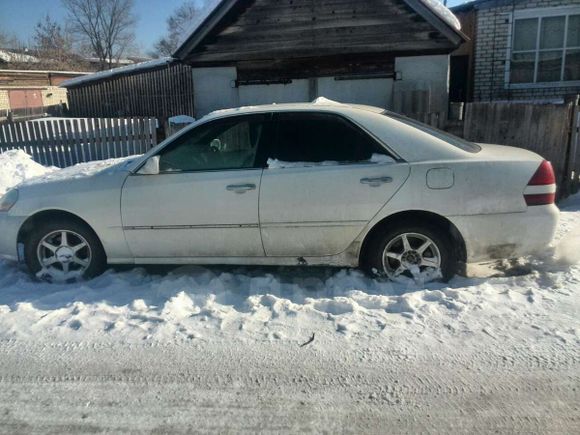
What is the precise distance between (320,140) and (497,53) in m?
11.4

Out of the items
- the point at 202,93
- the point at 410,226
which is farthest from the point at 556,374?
the point at 202,93

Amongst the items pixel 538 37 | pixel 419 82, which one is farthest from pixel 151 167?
pixel 538 37

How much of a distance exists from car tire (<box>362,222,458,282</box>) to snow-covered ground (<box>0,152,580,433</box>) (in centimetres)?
12

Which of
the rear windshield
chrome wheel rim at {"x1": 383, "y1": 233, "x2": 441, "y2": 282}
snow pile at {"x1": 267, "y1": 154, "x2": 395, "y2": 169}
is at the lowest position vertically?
chrome wheel rim at {"x1": 383, "y1": 233, "x2": 441, "y2": 282}

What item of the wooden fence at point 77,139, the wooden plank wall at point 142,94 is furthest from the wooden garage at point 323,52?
the wooden plank wall at point 142,94

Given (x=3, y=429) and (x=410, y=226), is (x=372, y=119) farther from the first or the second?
(x=3, y=429)

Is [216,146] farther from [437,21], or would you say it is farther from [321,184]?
[437,21]

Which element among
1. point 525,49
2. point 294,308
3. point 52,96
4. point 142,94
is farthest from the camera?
point 52,96

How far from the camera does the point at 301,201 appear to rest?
12.7 feet

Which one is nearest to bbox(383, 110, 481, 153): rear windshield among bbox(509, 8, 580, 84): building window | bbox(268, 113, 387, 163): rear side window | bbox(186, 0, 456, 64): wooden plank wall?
bbox(268, 113, 387, 163): rear side window

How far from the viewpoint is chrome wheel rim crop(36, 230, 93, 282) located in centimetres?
426

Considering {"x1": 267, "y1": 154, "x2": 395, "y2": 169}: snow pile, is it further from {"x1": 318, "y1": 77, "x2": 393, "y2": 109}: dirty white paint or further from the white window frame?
the white window frame

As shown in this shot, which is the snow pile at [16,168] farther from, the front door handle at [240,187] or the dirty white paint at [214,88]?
the front door handle at [240,187]

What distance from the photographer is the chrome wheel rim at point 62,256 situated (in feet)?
14.0
